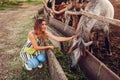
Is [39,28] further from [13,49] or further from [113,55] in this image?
[13,49]

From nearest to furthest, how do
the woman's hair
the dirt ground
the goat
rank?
the woman's hair
the goat
the dirt ground

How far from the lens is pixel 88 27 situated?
257 inches

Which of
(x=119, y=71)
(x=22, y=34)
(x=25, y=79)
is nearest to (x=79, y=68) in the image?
(x=119, y=71)

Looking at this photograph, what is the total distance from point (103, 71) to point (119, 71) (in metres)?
1.18

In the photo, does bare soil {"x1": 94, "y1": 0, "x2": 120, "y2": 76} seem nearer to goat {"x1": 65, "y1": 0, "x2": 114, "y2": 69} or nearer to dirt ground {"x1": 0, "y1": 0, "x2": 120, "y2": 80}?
dirt ground {"x1": 0, "y1": 0, "x2": 120, "y2": 80}

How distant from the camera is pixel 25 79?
5633 mm

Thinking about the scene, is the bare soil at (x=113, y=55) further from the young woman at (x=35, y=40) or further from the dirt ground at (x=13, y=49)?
the young woman at (x=35, y=40)

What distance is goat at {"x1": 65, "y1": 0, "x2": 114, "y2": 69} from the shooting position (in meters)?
5.78

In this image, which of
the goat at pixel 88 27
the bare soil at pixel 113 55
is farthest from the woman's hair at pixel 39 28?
the bare soil at pixel 113 55

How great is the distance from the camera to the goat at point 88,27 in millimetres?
5781

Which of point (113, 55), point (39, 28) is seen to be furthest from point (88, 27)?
point (39, 28)

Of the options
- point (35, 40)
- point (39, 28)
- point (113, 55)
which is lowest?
point (113, 55)

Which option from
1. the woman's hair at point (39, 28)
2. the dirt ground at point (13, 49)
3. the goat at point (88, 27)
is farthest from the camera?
the dirt ground at point (13, 49)

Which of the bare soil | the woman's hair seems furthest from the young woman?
the bare soil
